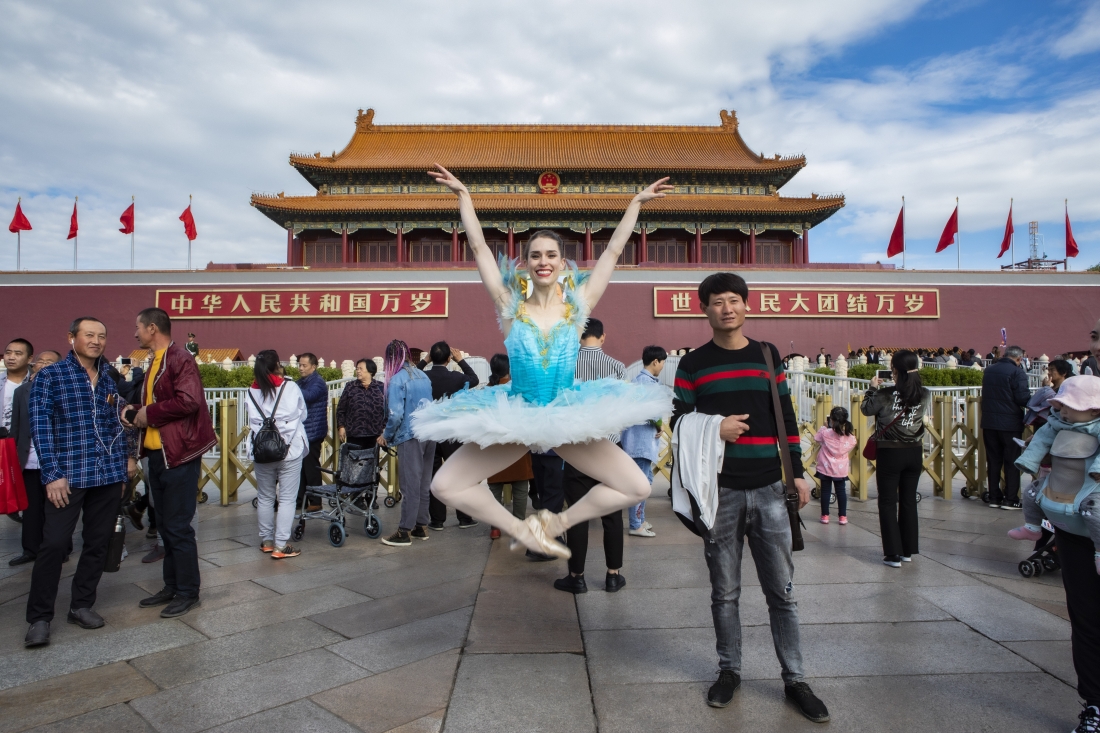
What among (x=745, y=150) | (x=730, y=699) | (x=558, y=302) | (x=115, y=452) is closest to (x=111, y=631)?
(x=115, y=452)

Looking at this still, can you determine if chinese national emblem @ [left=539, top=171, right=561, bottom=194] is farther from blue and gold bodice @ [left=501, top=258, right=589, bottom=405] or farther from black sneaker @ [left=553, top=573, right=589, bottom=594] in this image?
blue and gold bodice @ [left=501, top=258, right=589, bottom=405]

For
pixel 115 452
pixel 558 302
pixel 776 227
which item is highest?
pixel 776 227

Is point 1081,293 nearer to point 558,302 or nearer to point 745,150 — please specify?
point 745,150

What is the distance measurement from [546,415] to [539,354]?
1.34 ft

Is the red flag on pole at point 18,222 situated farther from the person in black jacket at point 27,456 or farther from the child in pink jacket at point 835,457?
the child in pink jacket at point 835,457

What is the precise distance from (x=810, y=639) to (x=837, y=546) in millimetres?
2005

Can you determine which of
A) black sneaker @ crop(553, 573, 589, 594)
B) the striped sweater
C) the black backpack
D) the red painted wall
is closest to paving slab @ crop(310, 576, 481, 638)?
black sneaker @ crop(553, 573, 589, 594)

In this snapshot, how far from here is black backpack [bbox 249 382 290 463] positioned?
15.4ft

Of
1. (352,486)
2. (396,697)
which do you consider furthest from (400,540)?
(396,697)

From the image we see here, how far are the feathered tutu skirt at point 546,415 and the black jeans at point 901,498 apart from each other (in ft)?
8.20

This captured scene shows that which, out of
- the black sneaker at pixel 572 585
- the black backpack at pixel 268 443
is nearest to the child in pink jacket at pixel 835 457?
the black sneaker at pixel 572 585

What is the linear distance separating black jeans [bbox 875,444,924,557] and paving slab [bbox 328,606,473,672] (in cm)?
283

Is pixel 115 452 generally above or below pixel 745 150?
below

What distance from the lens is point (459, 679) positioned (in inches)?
109
